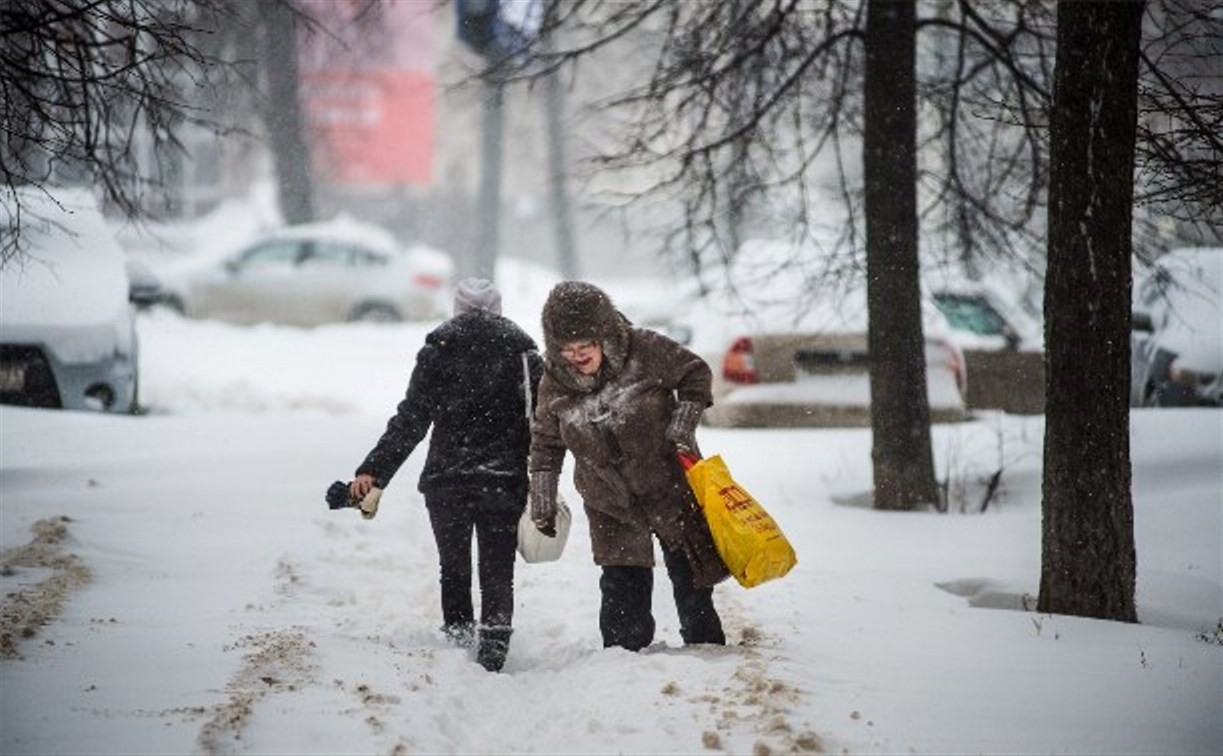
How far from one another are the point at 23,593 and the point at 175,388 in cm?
983

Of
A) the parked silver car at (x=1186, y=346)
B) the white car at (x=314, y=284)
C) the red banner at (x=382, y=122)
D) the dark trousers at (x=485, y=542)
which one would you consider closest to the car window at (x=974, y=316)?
the parked silver car at (x=1186, y=346)

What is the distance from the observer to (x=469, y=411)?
216 inches

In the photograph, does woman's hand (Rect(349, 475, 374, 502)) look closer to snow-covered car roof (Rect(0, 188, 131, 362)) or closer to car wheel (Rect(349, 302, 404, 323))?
snow-covered car roof (Rect(0, 188, 131, 362))

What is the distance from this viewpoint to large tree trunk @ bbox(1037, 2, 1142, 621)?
524 centimetres

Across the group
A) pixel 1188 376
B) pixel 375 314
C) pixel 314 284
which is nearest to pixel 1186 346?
pixel 1188 376

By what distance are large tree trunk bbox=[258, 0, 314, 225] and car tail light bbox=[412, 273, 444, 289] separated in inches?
140

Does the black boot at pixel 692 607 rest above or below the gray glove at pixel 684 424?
below

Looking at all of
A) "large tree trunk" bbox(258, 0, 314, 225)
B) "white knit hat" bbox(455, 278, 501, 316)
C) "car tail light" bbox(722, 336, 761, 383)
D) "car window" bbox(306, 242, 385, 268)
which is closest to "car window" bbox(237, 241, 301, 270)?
"car window" bbox(306, 242, 385, 268)

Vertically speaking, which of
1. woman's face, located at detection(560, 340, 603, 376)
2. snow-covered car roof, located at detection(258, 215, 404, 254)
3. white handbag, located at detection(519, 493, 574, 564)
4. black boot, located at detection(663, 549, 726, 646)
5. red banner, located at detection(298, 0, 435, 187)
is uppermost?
red banner, located at detection(298, 0, 435, 187)

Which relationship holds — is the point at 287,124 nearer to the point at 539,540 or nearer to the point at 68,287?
the point at 68,287

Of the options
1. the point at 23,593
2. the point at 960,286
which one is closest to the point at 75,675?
the point at 23,593

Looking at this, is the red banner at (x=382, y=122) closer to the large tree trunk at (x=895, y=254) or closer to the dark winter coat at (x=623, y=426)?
the large tree trunk at (x=895, y=254)

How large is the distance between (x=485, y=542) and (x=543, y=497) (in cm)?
58

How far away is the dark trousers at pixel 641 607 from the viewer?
5.15 meters
